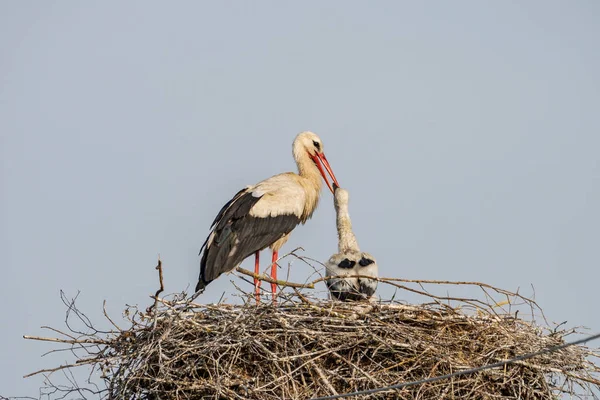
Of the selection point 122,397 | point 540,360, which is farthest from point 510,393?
point 122,397

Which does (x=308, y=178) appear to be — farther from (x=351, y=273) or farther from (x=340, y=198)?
(x=351, y=273)

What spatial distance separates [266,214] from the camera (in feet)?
31.2

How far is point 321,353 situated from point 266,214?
293 centimetres

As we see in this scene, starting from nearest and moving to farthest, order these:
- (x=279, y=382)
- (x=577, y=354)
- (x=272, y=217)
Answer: (x=279, y=382), (x=577, y=354), (x=272, y=217)

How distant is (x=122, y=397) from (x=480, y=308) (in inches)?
99.9

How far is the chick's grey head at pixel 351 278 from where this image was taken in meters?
7.69

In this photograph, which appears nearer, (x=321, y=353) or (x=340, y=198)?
(x=321, y=353)

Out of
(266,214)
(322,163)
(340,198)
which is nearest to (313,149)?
(322,163)

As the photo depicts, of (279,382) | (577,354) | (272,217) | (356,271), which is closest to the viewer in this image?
(279,382)

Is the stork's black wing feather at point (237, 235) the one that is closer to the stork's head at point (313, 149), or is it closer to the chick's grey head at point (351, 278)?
the stork's head at point (313, 149)

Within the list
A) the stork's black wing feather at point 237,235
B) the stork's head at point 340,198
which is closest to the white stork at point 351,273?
the stork's head at point 340,198

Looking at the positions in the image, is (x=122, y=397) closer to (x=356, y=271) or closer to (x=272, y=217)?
(x=356, y=271)

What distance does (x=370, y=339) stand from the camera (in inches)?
269

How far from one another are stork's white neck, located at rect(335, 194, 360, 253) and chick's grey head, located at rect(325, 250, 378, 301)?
39cm
